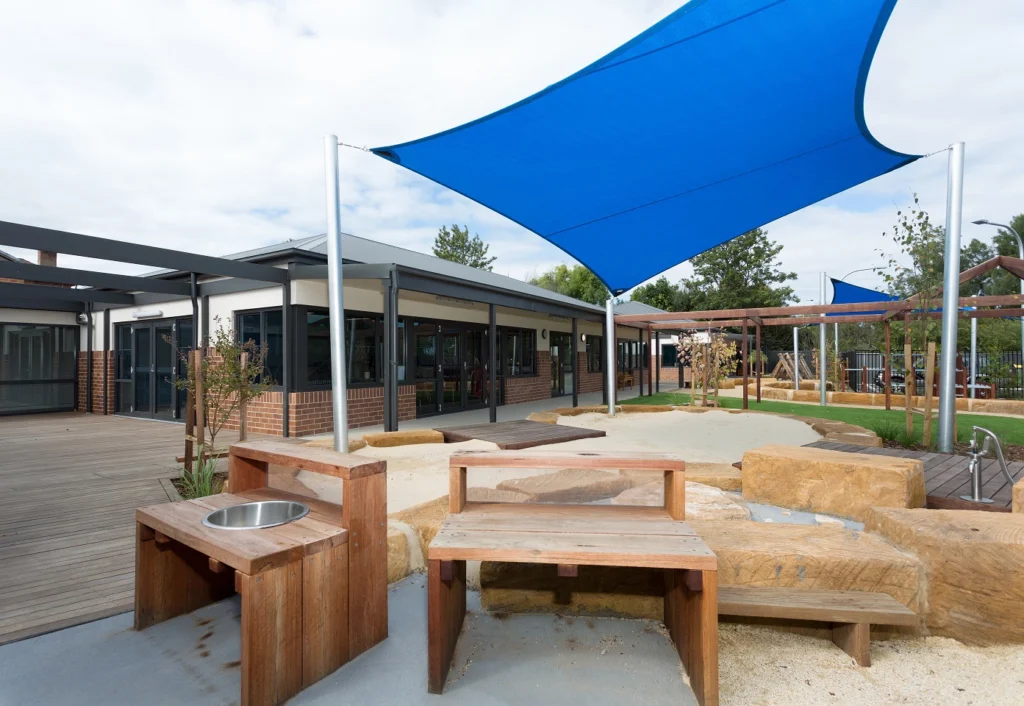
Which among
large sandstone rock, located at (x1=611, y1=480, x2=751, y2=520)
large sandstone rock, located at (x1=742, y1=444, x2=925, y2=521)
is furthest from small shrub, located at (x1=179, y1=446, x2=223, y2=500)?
large sandstone rock, located at (x1=742, y1=444, x2=925, y2=521)

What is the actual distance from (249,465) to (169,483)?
2809 mm

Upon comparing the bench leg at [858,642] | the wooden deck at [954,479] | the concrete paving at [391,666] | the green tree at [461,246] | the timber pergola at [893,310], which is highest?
the green tree at [461,246]

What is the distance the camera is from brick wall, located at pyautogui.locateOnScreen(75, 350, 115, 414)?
11.8m

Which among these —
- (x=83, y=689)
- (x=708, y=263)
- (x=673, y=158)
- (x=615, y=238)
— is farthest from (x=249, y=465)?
(x=708, y=263)

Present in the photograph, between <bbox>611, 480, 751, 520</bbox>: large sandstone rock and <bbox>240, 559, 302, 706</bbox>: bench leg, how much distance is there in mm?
2081

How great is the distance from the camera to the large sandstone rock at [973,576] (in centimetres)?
211

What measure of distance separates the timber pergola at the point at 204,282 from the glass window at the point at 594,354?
658cm

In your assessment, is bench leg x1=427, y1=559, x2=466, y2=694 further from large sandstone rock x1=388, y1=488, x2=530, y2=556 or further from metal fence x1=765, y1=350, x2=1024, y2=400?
metal fence x1=765, y1=350, x2=1024, y2=400

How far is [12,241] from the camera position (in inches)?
187

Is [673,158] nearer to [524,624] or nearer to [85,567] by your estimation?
[524,624]

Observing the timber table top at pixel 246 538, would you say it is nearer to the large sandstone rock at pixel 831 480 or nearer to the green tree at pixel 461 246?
the large sandstone rock at pixel 831 480

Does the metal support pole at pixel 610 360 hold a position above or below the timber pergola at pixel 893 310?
below

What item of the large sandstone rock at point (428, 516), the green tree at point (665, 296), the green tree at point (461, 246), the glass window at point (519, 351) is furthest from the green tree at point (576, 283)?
the large sandstone rock at point (428, 516)

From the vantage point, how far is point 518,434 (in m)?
6.97
